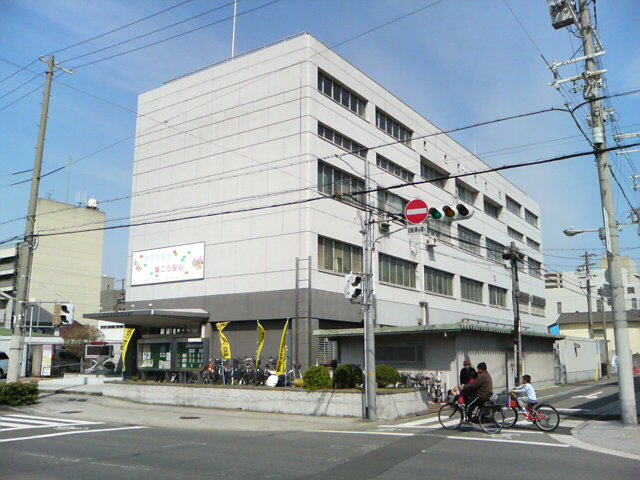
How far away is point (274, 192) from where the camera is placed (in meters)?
30.2

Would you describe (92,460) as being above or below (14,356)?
below

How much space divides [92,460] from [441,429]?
9.15 metres

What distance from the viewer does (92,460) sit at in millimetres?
10547

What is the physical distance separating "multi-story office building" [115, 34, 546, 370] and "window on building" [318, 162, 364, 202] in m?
0.09

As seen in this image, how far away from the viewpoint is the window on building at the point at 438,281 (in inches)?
1625

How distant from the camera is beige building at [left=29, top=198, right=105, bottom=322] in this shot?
82.4 meters

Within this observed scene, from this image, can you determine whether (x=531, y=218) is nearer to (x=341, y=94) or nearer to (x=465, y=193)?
(x=465, y=193)

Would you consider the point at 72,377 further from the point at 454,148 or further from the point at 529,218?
the point at 529,218

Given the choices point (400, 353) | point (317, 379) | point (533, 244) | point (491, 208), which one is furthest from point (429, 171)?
point (533, 244)

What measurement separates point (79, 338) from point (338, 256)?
110 ft

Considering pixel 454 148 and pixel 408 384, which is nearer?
pixel 408 384

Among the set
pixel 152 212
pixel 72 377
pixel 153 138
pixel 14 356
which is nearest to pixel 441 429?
pixel 14 356

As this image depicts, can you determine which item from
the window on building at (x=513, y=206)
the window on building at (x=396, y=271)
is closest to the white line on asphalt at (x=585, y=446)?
the window on building at (x=396, y=271)

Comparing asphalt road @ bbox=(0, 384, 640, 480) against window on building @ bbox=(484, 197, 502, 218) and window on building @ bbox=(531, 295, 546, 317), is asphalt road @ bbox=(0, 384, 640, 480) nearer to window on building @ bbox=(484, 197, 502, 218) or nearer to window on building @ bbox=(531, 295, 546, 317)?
window on building @ bbox=(484, 197, 502, 218)
